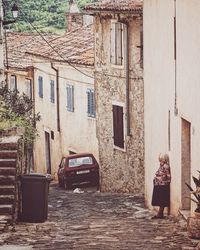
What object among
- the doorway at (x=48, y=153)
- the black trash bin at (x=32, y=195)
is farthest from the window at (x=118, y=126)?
the black trash bin at (x=32, y=195)

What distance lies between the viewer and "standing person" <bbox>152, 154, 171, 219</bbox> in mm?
16953

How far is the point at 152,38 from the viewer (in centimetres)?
1964

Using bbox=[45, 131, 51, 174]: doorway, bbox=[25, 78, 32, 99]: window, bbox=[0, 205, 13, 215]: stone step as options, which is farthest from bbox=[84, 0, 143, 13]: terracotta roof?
bbox=[25, 78, 32, 99]: window

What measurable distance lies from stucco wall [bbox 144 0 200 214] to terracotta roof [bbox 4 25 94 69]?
10450 mm

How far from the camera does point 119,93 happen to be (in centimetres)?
2769

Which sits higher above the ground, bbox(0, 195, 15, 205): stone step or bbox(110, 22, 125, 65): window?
bbox(110, 22, 125, 65): window

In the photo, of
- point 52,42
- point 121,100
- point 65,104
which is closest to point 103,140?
point 121,100

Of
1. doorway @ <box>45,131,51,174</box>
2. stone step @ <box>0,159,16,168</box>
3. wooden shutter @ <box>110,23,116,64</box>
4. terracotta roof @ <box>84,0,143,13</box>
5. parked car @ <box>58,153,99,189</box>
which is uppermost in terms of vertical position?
terracotta roof @ <box>84,0,143,13</box>

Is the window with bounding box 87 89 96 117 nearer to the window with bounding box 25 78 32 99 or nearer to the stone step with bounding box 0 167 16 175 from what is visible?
the window with bounding box 25 78 32 99

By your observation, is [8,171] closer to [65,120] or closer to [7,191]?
[7,191]

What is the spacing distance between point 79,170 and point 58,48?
750 centimetres

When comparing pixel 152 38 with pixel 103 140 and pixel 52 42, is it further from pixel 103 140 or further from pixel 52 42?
pixel 52 42

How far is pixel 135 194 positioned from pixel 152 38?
7894 millimetres

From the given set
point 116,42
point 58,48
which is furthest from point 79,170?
point 58,48
